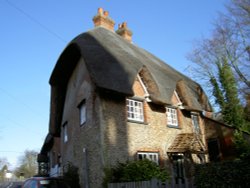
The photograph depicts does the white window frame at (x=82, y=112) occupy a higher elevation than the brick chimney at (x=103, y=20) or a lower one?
lower

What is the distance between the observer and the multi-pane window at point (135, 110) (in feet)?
44.2

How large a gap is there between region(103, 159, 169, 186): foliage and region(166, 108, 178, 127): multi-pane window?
14.2 ft

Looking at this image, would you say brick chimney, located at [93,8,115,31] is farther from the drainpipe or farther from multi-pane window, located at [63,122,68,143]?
A: the drainpipe

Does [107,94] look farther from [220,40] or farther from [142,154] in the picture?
[220,40]

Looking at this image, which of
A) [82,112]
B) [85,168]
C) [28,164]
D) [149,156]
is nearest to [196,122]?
[149,156]

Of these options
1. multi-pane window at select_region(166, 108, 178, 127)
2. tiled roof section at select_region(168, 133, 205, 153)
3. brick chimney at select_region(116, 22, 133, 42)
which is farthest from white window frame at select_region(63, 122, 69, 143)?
brick chimney at select_region(116, 22, 133, 42)

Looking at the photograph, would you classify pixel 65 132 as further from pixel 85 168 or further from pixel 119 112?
Answer: pixel 119 112

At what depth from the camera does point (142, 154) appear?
13.1 meters

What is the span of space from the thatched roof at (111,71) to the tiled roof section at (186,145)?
2.07m

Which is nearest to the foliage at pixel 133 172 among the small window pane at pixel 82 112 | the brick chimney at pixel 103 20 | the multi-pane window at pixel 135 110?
the multi-pane window at pixel 135 110

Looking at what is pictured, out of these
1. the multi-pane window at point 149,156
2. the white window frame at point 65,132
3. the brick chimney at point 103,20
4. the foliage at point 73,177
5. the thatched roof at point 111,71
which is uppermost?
the brick chimney at point 103,20

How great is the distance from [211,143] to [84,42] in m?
12.0

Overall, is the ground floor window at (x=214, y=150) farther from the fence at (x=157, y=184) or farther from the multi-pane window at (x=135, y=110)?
the fence at (x=157, y=184)

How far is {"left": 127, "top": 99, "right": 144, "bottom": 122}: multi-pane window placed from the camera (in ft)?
44.2
